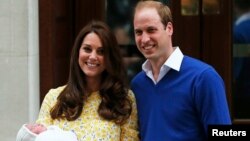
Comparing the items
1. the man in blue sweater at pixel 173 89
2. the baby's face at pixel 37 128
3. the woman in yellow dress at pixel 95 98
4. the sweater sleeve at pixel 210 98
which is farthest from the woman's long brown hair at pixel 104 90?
the sweater sleeve at pixel 210 98

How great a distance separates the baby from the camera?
281cm

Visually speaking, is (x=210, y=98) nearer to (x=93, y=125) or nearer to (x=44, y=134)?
(x=93, y=125)

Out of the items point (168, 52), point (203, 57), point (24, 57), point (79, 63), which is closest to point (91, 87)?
point (79, 63)

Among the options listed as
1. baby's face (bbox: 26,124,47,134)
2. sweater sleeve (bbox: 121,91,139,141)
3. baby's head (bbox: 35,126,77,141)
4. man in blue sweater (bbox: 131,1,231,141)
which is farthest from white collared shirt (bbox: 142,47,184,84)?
baby's face (bbox: 26,124,47,134)

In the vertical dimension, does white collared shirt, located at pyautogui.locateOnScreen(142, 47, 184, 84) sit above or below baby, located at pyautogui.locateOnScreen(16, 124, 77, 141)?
above

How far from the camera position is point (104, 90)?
3.17m

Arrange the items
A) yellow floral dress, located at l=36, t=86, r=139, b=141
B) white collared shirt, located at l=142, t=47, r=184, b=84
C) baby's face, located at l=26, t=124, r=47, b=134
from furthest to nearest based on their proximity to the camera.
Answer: yellow floral dress, located at l=36, t=86, r=139, b=141
baby's face, located at l=26, t=124, r=47, b=134
white collared shirt, located at l=142, t=47, r=184, b=84

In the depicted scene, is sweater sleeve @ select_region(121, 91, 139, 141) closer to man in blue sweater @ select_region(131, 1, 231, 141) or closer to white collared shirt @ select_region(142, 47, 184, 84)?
man in blue sweater @ select_region(131, 1, 231, 141)

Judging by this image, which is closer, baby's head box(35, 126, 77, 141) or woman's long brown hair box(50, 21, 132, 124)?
baby's head box(35, 126, 77, 141)

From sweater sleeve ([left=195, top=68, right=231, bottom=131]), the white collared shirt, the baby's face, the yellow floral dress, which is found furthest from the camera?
the yellow floral dress

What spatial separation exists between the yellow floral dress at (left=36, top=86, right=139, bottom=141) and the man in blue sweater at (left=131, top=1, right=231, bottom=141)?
20cm

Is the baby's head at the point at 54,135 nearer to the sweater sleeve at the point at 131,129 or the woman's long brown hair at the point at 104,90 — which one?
the woman's long brown hair at the point at 104,90

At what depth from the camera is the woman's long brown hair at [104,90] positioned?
3094 millimetres

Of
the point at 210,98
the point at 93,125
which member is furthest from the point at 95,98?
the point at 210,98
